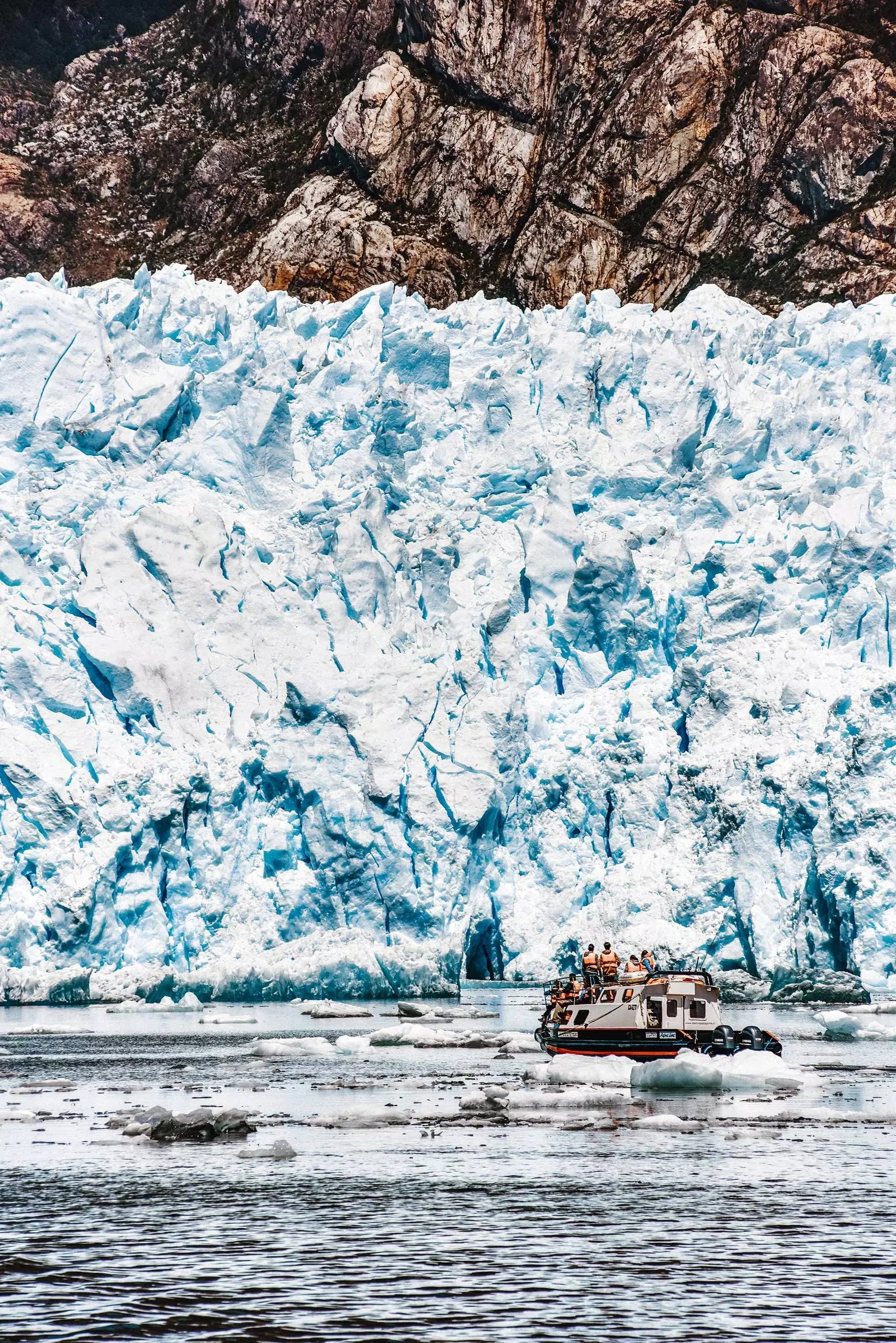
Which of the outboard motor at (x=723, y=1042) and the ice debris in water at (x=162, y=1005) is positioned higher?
the ice debris in water at (x=162, y=1005)

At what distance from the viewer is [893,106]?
48.7 m

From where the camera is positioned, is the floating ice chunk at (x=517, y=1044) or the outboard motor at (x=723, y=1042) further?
the floating ice chunk at (x=517, y=1044)

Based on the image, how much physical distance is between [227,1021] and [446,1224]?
61.4 feet

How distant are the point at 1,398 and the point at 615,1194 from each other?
28.4 meters

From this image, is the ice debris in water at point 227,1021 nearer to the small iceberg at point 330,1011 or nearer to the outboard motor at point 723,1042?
the small iceberg at point 330,1011

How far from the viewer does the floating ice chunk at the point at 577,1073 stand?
19109mm

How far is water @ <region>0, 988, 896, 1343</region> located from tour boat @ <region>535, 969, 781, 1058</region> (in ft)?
7.44

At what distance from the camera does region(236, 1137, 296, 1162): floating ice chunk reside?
44.3 ft

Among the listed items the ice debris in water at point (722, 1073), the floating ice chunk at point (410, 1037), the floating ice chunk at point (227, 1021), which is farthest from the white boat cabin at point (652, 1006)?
the floating ice chunk at point (227, 1021)

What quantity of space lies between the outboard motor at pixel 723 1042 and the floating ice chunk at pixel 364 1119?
6194 mm

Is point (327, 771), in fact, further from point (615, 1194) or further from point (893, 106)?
point (893, 106)

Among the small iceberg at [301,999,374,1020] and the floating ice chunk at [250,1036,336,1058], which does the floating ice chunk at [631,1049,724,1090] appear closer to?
the floating ice chunk at [250,1036,336,1058]

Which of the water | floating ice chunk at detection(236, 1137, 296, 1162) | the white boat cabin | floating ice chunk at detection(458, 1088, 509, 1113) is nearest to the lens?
the water

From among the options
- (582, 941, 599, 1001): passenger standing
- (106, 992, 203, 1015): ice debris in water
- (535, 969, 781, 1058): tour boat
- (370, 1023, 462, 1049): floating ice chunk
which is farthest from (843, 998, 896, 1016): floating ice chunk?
(106, 992, 203, 1015): ice debris in water
